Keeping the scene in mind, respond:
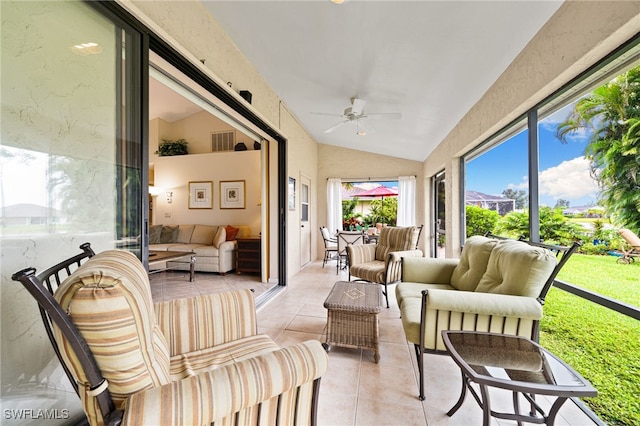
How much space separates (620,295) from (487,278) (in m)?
0.66

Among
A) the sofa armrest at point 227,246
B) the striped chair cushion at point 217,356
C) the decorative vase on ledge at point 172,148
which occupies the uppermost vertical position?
the decorative vase on ledge at point 172,148

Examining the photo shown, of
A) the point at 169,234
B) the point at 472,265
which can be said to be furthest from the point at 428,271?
the point at 169,234

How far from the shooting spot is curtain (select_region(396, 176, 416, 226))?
19.9 feet

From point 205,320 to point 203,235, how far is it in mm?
4398

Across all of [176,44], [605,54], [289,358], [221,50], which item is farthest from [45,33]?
[605,54]

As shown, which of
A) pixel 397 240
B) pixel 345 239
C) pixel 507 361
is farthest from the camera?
pixel 345 239

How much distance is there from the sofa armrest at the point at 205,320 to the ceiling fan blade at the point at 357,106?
2.80 metres

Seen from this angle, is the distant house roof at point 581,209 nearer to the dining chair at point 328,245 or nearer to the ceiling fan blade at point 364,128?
the ceiling fan blade at point 364,128

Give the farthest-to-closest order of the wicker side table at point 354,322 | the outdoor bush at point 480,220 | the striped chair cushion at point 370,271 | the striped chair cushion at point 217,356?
the striped chair cushion at point 370,271 < the outdoor bush at point 480,220 < the wicker side table at point 354,322 < the striped chair cushion at point 217,356

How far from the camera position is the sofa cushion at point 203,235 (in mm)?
5289

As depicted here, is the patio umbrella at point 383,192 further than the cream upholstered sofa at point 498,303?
Yes

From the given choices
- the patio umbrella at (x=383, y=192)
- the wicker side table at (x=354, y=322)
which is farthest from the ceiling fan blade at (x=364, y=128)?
the wicker side table at (x=354, y=322)

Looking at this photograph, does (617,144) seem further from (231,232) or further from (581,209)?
(231,232)

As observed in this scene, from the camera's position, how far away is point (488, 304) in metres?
1.45
